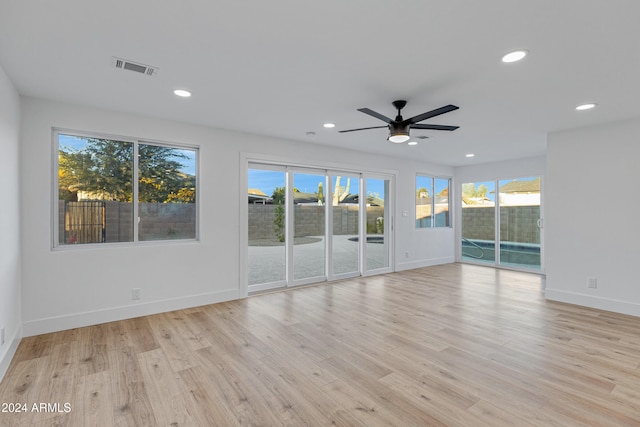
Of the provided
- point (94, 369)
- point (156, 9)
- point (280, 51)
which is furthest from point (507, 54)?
point (94, 369)

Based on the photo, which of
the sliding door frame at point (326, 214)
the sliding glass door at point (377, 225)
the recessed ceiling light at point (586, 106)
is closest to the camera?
the recessed ceiling light at point (586, 106)

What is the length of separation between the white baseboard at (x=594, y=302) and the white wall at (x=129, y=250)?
13.5 ft

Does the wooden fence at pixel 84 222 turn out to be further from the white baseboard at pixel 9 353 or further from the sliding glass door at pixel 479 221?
the sliding glass door at pixel 479 221

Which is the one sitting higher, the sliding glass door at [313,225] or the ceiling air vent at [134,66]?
the ceiling air vent at [134,66]

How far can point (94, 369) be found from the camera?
101 inches

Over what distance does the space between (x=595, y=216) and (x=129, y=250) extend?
6.07m

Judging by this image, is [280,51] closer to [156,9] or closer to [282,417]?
[156,9]

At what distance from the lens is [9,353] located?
8.78 feet

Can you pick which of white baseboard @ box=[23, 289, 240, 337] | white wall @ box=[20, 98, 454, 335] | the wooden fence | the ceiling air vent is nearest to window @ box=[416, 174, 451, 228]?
white wall @ box=[20, 98, 454, 335]

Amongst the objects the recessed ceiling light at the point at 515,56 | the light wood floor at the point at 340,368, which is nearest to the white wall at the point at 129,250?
the light wood floor at the point at 340,368

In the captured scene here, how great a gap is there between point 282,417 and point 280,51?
8.28ft

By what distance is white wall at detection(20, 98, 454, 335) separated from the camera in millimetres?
3262

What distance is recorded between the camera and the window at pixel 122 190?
3543 millimetres

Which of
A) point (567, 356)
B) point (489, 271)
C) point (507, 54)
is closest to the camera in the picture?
point (507, 54)
